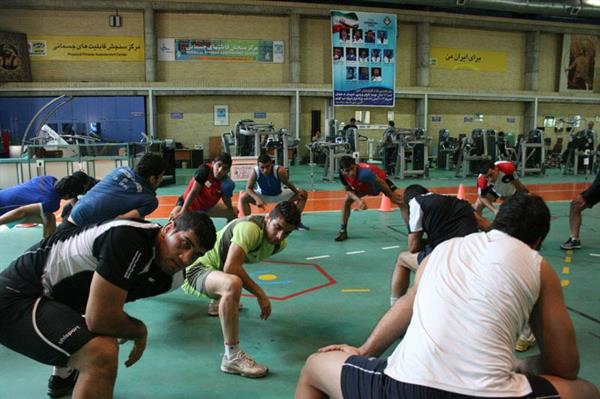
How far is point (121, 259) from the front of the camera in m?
2.12

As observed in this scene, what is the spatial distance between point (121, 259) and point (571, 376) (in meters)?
1.79

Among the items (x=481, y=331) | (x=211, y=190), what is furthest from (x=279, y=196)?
(x=481, y=331)

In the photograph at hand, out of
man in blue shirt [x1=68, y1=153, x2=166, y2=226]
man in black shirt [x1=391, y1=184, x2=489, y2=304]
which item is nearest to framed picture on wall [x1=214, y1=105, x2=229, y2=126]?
man in blue shirt [x1=68, y1=153, x2=166, y2=226]

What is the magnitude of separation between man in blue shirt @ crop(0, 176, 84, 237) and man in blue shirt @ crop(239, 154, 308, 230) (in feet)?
8.00

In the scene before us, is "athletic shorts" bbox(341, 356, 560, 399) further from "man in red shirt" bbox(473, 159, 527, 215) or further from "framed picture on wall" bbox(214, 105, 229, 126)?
"framed picture on wall" bbox(214, 105, 229, 126)

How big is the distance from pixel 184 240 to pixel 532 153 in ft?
51.8

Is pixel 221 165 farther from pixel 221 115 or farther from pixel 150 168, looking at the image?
pixel 221 115

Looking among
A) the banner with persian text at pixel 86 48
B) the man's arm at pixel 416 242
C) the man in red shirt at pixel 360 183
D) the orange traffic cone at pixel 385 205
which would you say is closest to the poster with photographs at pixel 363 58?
the banner with persian text at pixel 86 48

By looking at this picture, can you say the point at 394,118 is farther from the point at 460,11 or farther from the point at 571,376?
the point at 571,376

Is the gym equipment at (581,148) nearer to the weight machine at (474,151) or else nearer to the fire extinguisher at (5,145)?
the weight machine at (474,151)

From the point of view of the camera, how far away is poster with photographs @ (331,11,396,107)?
59.8ft

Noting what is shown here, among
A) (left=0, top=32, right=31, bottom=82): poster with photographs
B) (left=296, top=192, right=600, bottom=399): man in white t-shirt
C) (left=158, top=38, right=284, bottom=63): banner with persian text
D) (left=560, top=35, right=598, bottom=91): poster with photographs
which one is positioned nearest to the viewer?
(left=296, top=192, right=600, bottom=399): man in white t-shirt

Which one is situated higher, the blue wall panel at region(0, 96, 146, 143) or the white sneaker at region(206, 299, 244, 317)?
the blue wall panel at region(0, 96, 146, 143)

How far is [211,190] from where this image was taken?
6098 mm
